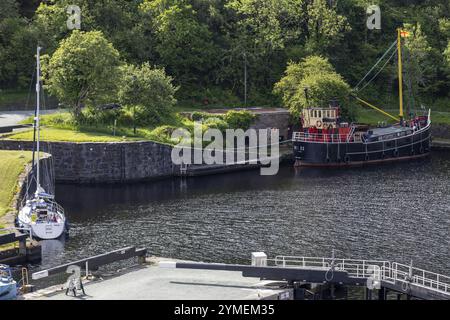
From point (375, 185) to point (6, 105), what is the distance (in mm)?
47045

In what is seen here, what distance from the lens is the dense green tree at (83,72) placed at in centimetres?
9615

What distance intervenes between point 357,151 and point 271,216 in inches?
1285

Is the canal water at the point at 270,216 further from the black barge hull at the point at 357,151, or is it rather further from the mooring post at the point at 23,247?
the black barge hull at the point at 357,151

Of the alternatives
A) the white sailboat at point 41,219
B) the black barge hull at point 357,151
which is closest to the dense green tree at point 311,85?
the black barge hull at point 357,151

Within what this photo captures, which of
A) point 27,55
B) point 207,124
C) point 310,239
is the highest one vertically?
point 27,55

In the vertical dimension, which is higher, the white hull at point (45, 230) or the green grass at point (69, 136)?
the green grass at point (69, 136)

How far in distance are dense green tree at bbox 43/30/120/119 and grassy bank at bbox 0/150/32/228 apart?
1566 cm

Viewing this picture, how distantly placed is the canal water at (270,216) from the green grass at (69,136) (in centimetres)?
601

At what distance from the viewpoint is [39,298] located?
45.1 metres

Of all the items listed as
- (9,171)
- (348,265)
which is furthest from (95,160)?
(348,265)

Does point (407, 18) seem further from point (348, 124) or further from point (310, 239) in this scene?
point (310, 239)

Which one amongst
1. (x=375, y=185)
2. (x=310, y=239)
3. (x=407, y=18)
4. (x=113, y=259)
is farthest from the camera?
(x=407, y=18)

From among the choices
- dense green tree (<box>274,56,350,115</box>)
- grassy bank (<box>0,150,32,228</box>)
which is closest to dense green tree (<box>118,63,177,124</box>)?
dense green tree (<box>274,56,350,115</box>)

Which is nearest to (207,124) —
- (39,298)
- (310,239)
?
(310,239)
